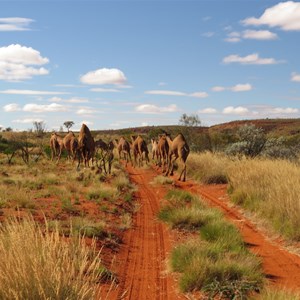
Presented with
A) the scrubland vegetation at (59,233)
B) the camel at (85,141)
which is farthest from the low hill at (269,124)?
the scrubland vegetation at (59,233)

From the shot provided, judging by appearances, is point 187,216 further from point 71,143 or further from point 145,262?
point 71,143

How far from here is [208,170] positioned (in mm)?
20375

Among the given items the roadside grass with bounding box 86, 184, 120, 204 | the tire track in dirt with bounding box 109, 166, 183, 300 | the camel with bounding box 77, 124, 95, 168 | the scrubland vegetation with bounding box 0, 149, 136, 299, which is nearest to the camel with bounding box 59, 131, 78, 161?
the scrubland vegetation with bounding box 0, 149, 136, 299

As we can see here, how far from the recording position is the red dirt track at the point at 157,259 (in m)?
6.73

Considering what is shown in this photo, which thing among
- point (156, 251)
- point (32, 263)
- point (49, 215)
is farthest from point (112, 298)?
point (49, 215)

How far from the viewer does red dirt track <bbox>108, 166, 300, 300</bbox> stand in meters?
6.73

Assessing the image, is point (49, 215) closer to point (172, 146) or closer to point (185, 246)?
point (185, 246)

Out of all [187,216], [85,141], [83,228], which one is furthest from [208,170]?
[83,228]

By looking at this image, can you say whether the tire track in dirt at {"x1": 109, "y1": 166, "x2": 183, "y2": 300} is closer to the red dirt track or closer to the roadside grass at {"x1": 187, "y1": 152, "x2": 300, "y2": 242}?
the red dirt track

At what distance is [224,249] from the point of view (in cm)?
Answer: 818

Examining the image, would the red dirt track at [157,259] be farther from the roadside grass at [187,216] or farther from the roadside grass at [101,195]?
the roadside grass at [101,195]

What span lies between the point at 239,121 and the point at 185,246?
111428mm

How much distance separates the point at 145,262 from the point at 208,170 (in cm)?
1263

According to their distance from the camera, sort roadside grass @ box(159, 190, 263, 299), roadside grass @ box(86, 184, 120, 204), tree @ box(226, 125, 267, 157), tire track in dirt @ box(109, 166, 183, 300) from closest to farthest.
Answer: roadside grass @ box(159, 190, 263, 299), tire track in dirt @ box(109, 166, 183, 300), roadside grass @ box(86, 184, 120, 204), tree @ box(226, 125, 267, 157)
